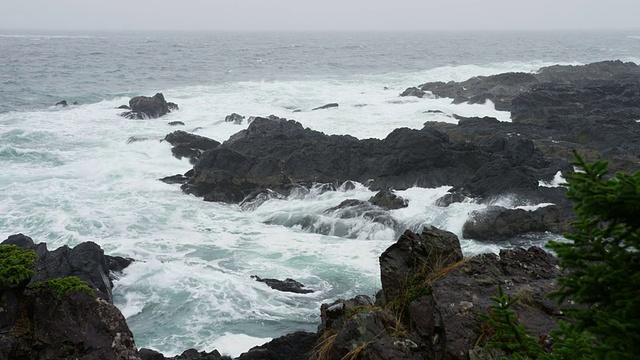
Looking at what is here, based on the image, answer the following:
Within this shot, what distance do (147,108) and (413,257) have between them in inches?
1274

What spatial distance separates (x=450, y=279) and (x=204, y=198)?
1530 centimetres

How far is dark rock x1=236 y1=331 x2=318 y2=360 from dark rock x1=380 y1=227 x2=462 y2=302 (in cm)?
182

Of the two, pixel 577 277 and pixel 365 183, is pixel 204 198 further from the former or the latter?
pixel 577 277

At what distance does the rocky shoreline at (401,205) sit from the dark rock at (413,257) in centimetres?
2

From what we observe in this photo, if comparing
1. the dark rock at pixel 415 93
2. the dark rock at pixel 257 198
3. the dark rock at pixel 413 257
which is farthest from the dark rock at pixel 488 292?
the dark rock at pixel 415 93

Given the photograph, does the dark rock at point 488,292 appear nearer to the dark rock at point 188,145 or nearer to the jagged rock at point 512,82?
the dark rock at point 188,145

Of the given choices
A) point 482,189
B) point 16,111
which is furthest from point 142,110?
point 482,189

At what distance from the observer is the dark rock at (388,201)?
18391 millimetres

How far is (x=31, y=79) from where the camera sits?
172 ft

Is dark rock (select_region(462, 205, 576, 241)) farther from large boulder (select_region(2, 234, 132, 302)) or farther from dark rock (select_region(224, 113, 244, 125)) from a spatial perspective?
dark rock (select_region(224, 113, 244, 125))

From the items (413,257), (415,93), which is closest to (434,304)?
(413,257)

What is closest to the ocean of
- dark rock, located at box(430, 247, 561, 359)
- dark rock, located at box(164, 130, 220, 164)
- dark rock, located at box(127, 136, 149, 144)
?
dark rock, located at box(127, 136, 149, 144)

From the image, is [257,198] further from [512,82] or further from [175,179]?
[512,82]

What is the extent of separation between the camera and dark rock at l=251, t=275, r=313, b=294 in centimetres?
1361
